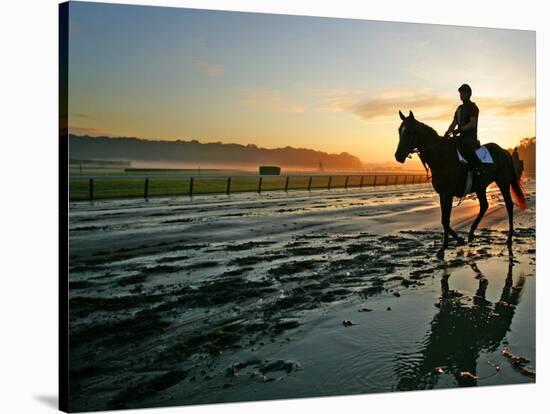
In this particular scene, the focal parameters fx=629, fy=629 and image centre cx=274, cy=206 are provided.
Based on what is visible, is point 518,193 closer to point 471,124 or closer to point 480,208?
point 480,208

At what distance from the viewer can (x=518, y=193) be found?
8328 mm

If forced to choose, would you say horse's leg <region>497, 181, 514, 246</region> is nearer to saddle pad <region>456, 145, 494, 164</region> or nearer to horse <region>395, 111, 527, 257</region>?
horse <region>395, 111, 527, 257</region>

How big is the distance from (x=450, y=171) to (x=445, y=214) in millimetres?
574

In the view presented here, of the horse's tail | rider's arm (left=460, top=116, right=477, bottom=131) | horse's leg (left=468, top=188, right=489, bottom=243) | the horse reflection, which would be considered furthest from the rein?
the horse reflection

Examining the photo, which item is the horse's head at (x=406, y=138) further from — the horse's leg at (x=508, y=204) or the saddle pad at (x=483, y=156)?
the horse's leg at (x=508, y=204)

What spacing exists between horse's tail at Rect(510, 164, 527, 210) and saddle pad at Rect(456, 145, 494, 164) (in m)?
0.38

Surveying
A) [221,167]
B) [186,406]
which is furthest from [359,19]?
[186,406]

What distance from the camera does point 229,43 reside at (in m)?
6.68

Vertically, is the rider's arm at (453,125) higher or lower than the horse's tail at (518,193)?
higher

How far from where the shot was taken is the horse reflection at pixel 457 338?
21.7ft

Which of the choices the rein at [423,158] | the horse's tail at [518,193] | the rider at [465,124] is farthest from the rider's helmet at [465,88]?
the horse's tail at [518,193]

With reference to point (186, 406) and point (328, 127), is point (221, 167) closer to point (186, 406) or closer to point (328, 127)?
point (328, 127)

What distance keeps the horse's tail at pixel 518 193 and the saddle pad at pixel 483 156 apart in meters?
0.38

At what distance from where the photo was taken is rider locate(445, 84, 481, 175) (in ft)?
25.7
